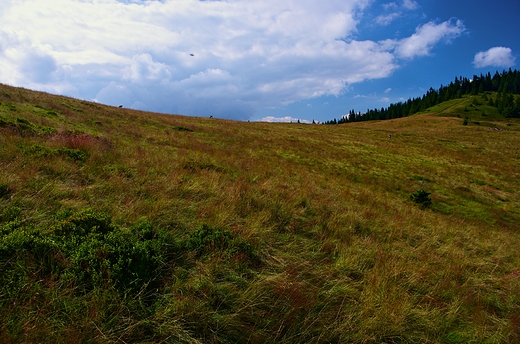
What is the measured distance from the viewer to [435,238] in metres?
6.45

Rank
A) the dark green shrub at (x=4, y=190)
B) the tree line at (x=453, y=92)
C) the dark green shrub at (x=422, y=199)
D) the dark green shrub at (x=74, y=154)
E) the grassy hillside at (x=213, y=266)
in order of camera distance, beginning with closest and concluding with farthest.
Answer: the grassy hillside at (x=213, y=266) < the dark green shrub at (x=4, y=190) < the dark green shrub at (x=74, y=154) < the dark green shrub at (x=422, y=199) < the tree line at (x=453, y=92)

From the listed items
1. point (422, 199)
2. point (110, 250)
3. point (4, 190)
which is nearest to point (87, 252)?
point (110, 250)

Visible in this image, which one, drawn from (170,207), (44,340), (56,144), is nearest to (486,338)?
(44,340)

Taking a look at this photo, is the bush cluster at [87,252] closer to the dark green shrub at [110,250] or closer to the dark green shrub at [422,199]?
the dark green shrub at [110,250]

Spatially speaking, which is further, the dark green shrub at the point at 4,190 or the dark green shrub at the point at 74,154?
the dark green shrub at the point at 74,154

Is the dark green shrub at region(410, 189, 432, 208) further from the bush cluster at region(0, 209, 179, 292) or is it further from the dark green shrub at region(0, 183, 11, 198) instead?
the dark green shrub at region(0, 183, 11, 198)

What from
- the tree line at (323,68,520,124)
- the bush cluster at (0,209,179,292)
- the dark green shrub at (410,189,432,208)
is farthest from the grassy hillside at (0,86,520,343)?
the tree line at (323,68,520,124)

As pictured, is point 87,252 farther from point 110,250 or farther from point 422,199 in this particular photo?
point 422,199

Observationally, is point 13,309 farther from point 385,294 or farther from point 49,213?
point 385,294

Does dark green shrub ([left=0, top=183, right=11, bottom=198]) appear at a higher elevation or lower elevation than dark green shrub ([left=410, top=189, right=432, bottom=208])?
higher

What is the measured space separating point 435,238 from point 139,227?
24.8 ft

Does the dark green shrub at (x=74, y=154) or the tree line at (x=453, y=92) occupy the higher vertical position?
the tree line at (x=453, y=92)

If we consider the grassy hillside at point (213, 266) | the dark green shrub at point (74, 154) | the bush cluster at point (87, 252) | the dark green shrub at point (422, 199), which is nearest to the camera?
the grassy hillside at point (213, 266)

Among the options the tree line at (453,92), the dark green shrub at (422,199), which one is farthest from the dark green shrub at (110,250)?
the tree line at (453,92)
